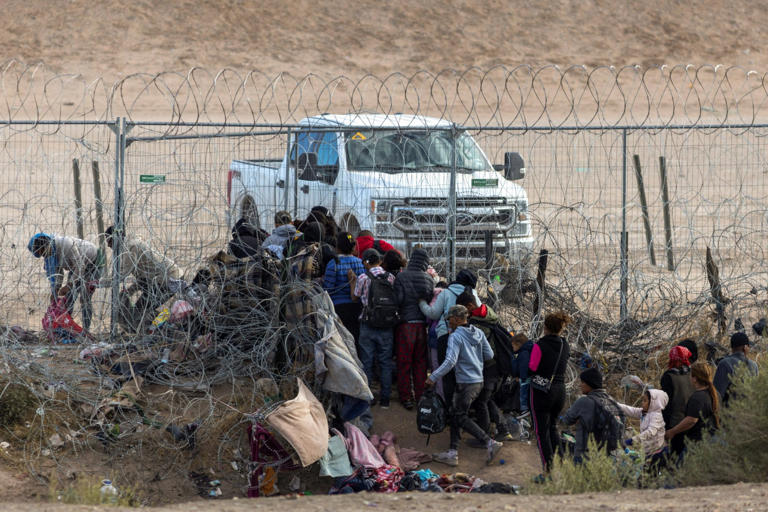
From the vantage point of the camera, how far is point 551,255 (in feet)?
32.1

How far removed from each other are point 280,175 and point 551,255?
11.6ft

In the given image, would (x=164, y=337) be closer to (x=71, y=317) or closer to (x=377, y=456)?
(x=71, y=317)

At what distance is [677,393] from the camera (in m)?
7.36

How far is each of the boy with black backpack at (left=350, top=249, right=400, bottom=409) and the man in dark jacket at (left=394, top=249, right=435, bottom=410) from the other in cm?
8

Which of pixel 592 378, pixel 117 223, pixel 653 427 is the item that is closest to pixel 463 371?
pixel 592 378

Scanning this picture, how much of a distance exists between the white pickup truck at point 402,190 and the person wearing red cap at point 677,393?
2434mm

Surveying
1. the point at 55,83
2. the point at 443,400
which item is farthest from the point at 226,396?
the point at 55,83

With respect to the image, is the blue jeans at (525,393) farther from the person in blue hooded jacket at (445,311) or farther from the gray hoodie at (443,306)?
the gray hoodie at (443,306)

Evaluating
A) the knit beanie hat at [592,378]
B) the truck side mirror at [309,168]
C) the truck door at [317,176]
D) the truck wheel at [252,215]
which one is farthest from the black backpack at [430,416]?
the truck side mirror at [309,168]

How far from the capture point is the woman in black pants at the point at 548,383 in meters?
7.55

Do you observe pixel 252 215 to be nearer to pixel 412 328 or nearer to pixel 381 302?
pixel 381 302

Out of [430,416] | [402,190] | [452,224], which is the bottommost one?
[430,416]

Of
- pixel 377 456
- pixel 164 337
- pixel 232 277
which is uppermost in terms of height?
pixel 232 277

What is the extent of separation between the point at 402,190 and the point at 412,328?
238cm
